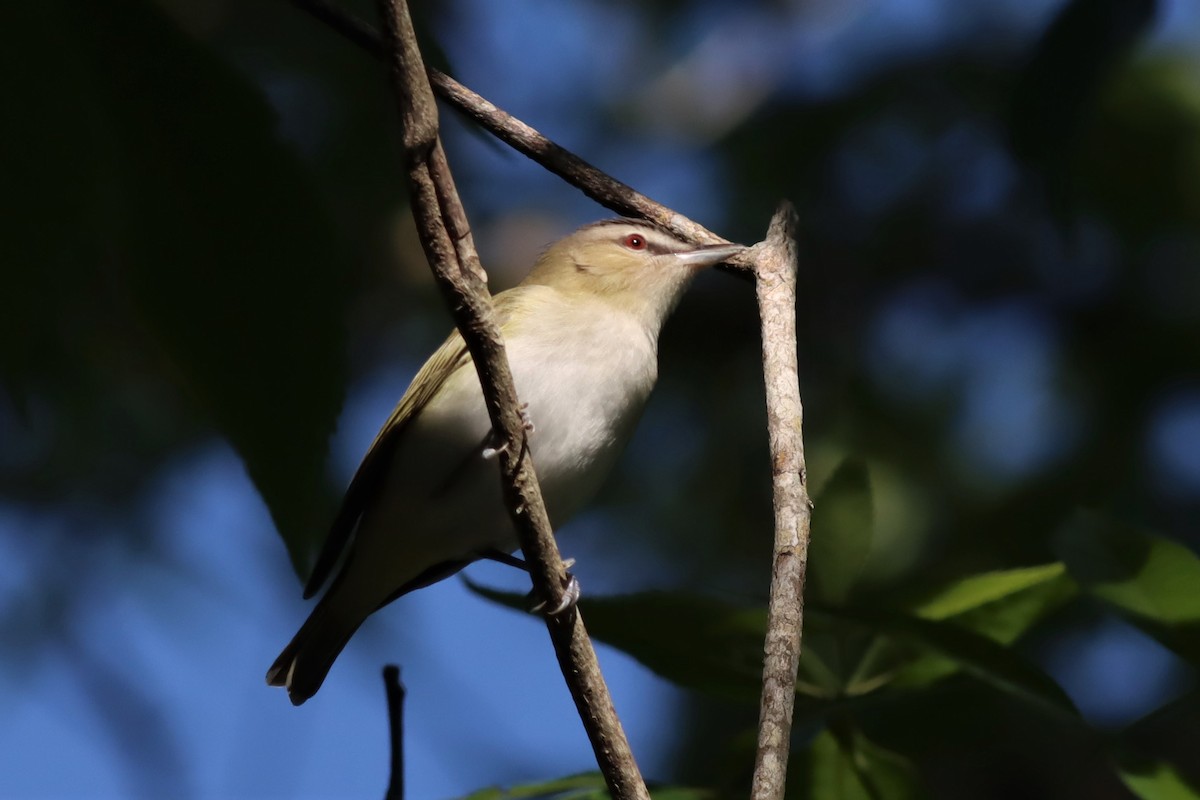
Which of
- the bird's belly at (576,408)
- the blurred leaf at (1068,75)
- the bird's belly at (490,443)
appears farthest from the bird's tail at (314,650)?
the blurred leaf at (1068,75)

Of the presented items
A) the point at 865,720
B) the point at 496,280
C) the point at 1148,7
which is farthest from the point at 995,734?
the point at 496,280

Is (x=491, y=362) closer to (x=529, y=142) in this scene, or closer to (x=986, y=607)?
(x=529, y=142)

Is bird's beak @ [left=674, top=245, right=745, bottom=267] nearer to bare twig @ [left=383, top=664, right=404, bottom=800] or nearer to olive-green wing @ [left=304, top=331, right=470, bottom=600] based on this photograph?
olive-green wing @ [left=304, top=331, right=470, bottom=600]

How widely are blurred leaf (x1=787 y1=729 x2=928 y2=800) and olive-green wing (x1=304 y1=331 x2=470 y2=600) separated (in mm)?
1830

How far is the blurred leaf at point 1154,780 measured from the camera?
1.88 meters

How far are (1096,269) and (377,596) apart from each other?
4403 millimetres

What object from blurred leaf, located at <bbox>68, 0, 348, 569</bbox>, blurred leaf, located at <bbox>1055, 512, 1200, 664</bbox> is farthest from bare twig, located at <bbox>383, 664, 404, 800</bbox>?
blurred leaf, located at <bbox>1055, 512, 1200, 664</bbox>

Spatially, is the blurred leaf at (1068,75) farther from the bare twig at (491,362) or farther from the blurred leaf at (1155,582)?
the bare twig at (491,362)

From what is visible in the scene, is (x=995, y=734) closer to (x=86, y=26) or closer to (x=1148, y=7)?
(x=1148, y=7)

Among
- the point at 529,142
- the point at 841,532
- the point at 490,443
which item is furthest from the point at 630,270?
the point at 841,532

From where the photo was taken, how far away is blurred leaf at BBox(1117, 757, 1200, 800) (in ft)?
6.17

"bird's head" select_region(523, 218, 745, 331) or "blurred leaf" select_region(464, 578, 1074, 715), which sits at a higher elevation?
"bird's head" select_region(523, 218, 745, 331)

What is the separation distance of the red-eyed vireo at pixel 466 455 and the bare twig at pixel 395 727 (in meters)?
1.38

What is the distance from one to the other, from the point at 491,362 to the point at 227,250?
1.36 feet
